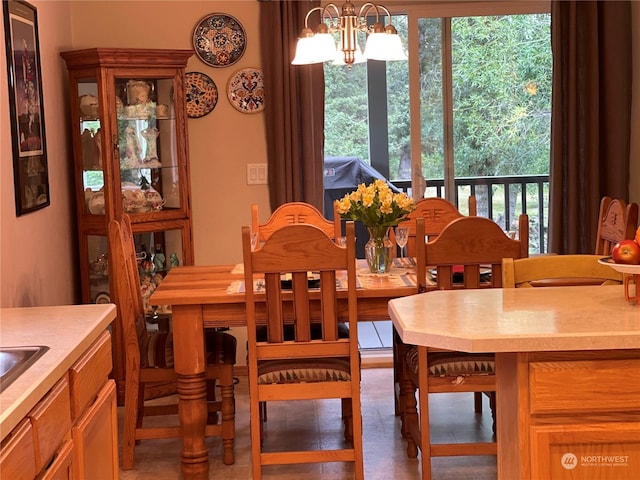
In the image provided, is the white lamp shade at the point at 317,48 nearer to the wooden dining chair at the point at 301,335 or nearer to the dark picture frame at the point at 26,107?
the wooden dining chair at the point at 301,335

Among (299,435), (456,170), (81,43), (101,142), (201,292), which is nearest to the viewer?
(201,292)

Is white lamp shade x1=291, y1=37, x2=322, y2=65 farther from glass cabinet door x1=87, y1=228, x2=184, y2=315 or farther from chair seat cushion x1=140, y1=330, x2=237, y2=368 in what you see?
glass cabinet door x1=87, y1=228, x2=184, y2=315

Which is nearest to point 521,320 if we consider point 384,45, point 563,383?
point 563,383

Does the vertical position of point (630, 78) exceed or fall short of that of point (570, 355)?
it exceeds it

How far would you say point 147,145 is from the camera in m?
4.77

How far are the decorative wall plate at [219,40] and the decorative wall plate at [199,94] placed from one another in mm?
101

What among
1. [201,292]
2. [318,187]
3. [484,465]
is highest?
[318,187]

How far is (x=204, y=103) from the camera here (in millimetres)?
5043

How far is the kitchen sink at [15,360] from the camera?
1972 millimetres

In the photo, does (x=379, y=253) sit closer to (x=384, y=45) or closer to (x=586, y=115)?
(x=384, y=45)

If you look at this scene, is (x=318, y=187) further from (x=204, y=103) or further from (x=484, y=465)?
(x=484, y=465)

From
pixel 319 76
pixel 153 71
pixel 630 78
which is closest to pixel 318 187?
pixel 319 76

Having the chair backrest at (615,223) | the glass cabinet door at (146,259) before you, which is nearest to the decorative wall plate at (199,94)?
the glass cabinet door at (146,259)

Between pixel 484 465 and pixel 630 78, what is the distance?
2.57m
